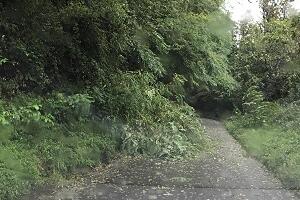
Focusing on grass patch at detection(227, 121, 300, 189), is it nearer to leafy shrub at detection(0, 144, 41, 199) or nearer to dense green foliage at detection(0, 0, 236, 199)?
dense green foliage at detection(0, 0, 236, 199)

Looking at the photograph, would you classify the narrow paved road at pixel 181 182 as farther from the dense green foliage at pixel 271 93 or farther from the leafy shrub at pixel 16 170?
the dense green foliage at pixel 271 93

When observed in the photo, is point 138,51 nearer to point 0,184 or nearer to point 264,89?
point 0,184

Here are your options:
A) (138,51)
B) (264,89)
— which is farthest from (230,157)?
(264,89)

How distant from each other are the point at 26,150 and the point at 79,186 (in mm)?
1068

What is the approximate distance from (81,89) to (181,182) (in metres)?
3.53

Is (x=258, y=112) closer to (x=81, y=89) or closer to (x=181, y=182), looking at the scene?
(x=81, y=89)

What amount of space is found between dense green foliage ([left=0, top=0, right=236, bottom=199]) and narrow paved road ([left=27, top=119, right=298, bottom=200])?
0.53 metres

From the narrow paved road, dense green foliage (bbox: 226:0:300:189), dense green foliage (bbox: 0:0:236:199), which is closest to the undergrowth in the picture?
dense green foliage (bbox: 226:0:300:189)

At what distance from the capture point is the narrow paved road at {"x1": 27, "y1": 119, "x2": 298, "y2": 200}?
7.21 metres

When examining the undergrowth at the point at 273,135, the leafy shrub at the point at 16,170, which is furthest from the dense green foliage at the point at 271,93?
the leafy shrub at the point at 16,170

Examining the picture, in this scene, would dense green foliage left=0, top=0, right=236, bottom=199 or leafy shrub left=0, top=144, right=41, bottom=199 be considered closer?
leafy shrub left=0, top=144, right=41, bottom=199

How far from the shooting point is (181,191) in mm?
7566

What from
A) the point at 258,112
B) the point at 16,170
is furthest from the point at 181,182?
the point at 258,112

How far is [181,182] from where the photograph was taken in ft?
27.0
